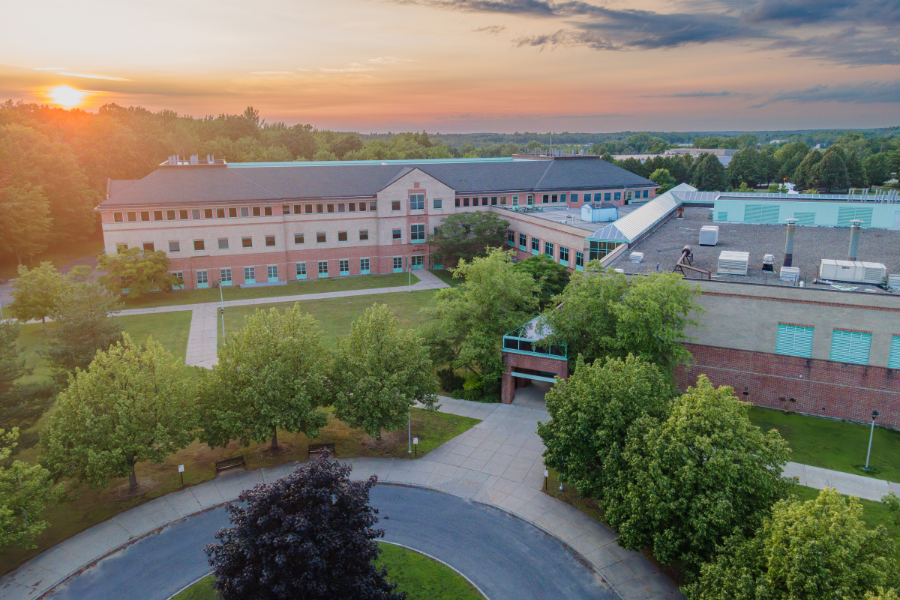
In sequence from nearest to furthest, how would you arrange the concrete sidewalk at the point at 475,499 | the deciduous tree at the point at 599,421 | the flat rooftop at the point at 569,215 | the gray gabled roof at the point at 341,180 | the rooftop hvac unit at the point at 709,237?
the concrete sidewalk at the point at 475,499 → the deciduous tree at the point at 599,421 → the rooftop hvac unit at the point at 709,237 → the flat rooftop at the point at 569,215 → the gray gabled roof at the point at 341,180

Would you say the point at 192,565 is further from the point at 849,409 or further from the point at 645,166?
the point at 645,166

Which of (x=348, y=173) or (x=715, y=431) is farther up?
(x=348, y=173)

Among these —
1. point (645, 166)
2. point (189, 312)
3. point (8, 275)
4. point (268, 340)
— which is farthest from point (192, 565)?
point (645, 166)

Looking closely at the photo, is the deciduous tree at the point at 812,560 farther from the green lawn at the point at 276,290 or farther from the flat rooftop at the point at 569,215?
the green lawn at the point at 276,290

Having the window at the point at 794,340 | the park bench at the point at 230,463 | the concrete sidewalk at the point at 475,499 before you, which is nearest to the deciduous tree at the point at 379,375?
the concrete sidewalk at the point at 475,499

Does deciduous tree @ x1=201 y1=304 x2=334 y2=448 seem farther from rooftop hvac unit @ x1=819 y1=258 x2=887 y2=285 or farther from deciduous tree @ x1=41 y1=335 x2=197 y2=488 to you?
rooftop hvac unit @ x1=819 y1=258 x2=887 y2=285

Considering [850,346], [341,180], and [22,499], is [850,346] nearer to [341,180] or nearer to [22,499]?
[22,499]
